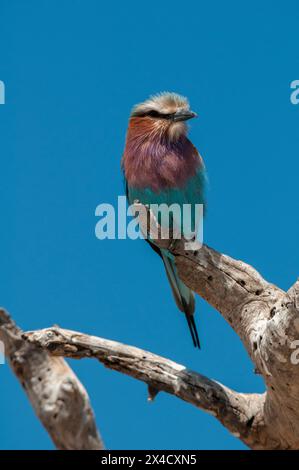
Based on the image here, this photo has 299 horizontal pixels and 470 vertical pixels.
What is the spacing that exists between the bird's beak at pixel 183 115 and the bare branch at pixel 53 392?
4229 mm

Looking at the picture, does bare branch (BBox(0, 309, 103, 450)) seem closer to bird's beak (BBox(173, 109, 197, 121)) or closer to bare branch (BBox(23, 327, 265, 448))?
bare branch (BBox(23, 327, 265, 448))

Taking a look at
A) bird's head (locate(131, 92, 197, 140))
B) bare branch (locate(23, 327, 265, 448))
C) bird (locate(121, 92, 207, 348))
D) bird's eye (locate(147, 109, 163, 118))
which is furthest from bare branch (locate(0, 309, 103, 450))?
bird's eye (locate(147, 109, 163, 118))

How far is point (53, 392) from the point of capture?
2.99 metres

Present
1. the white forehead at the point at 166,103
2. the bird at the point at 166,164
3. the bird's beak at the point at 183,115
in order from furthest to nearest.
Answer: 1. the white forehead at the point at 166,103
2. the bird's beak at the point at 183,115
3. the bird at the point at 166,164

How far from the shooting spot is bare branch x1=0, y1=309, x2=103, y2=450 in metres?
2.88

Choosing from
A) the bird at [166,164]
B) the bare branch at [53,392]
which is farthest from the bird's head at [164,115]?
the bare branch at [53,392]

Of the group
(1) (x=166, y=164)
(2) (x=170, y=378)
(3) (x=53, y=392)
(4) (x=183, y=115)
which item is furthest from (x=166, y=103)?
(3) (x=53, y=392)

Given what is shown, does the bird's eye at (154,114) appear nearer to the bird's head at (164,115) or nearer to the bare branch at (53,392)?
Result: the bird's head at (164,115)

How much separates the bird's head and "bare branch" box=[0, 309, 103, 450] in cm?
417

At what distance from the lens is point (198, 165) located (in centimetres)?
693

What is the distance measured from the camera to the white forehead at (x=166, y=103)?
721cm
